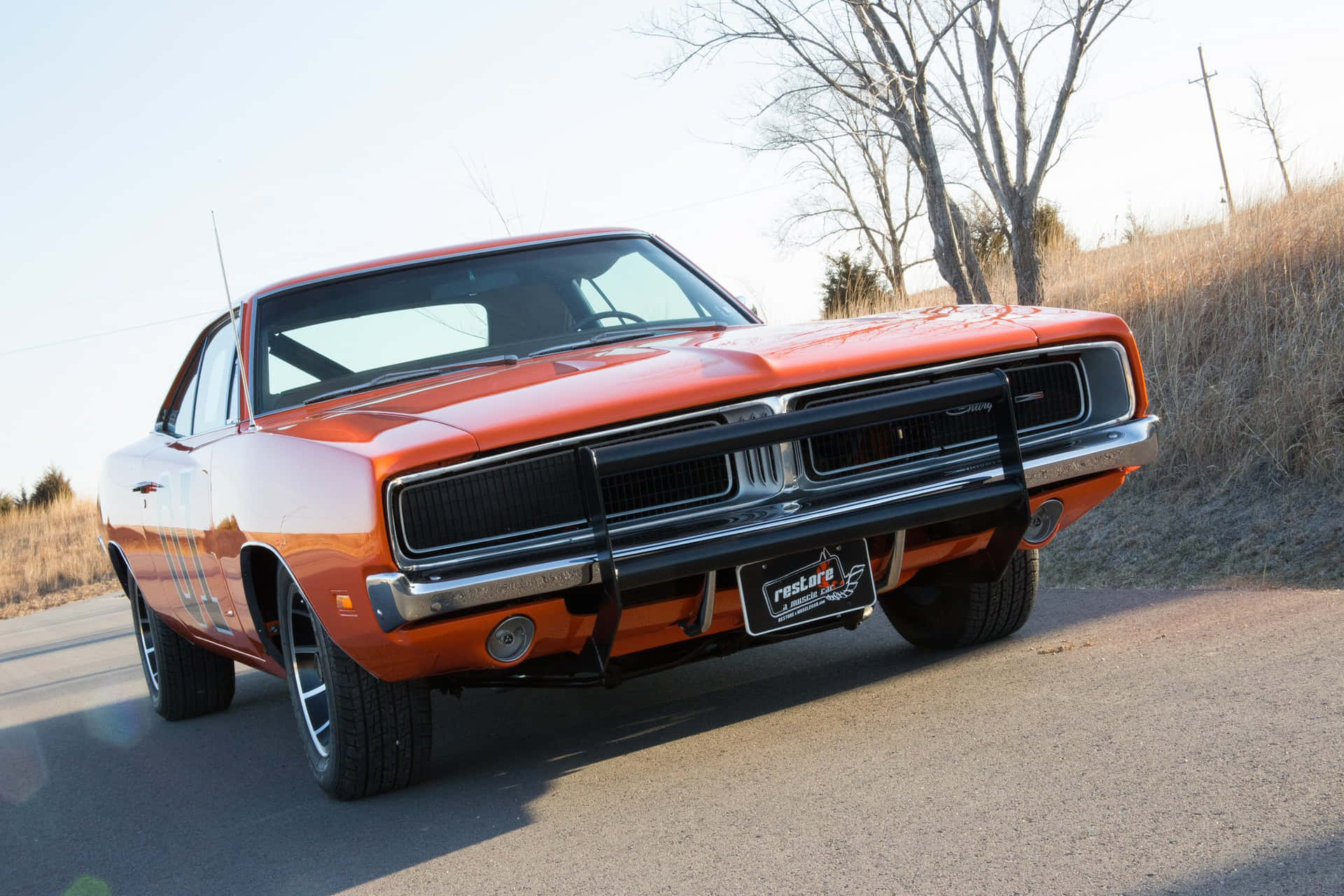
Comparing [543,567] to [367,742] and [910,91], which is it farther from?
[910,91]

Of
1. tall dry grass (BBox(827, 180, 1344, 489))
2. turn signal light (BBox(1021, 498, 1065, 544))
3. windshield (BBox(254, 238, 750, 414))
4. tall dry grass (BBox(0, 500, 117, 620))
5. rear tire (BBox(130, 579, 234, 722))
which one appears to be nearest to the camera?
turn signal light (BBox(1021, 498, 1065, 544))

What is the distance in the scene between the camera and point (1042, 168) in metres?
13.7

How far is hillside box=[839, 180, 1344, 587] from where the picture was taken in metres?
5.87

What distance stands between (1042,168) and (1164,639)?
10230 millimetres

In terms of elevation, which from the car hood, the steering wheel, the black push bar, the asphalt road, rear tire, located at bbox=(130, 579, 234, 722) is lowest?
the asphalt road

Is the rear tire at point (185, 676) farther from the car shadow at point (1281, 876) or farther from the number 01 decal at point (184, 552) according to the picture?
the car shadow at point (1281, 876)

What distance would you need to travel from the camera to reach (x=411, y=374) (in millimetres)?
4242

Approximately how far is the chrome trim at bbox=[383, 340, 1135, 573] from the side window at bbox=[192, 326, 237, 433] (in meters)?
1.92

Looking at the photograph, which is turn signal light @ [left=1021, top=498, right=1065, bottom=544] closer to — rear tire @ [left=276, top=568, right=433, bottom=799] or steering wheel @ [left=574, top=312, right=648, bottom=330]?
steering wheel @ [left=574, top=312, right=648, bottom=330]

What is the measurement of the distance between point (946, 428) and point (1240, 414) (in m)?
3.81

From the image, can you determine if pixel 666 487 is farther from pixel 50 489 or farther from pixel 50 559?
pixel 50 489

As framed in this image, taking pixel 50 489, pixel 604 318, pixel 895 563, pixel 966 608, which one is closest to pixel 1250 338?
pixel 966 608

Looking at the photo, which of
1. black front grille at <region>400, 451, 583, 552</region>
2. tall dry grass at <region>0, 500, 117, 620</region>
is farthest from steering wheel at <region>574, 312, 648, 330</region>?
tall dry grass at <region>0, 500, 117, 620</region>

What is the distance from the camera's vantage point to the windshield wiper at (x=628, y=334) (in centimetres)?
431
